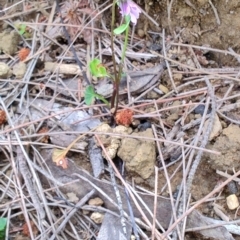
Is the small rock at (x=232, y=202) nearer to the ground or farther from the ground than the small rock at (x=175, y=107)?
nearer to the ground

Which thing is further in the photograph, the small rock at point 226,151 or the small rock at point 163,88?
the small rock at point 163,88

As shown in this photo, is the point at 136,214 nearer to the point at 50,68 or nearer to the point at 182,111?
the point at 182,111

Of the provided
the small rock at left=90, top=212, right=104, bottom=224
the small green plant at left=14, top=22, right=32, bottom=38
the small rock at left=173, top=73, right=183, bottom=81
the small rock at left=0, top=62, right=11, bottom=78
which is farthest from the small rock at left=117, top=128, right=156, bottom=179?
the small green plant at left=14, top=22, right=32, bottom=38

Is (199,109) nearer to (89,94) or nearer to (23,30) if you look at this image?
(89,94)

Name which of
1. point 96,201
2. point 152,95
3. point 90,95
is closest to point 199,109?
point 152,95

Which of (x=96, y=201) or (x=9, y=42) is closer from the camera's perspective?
(x=96, y=201)

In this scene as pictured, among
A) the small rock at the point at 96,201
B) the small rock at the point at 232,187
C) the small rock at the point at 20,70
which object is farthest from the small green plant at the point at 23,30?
the small rock at the point at 232,187

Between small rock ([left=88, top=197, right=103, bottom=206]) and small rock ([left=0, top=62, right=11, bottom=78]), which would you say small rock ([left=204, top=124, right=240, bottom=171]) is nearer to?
small rock ([left=88, top=197, right=103, bottom=206])

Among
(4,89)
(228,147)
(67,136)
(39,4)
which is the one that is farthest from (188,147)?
(39,4)

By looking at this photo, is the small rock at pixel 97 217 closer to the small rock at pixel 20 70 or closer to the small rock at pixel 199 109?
the small rock at pixel 199 109
